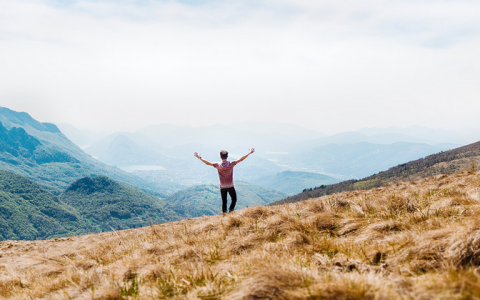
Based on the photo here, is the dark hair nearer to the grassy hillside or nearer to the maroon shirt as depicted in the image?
the maroon shirt

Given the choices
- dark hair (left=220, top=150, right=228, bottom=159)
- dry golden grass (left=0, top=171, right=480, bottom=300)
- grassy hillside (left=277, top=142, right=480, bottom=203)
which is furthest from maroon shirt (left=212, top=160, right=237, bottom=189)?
grassy hillside (left=277, top=142, right=480, bottom=203)

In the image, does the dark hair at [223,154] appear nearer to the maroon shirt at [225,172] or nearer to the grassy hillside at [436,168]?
the maroon shirt at [225,172]

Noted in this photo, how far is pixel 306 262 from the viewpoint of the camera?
3844mm

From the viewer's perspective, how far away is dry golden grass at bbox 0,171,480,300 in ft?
8.77

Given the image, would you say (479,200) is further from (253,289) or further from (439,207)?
(253,289)

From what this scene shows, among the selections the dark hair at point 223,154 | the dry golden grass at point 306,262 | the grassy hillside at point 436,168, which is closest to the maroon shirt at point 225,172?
the dark hair at point 223,154

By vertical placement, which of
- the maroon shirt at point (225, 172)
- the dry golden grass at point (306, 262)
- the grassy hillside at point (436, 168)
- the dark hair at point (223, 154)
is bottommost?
the grassy hillside at point (436, 168)

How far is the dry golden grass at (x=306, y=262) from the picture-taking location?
8.77 feet

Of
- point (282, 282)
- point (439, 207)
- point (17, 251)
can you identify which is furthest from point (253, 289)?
point (17, 251)

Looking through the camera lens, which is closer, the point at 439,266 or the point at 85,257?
the point at 439,266

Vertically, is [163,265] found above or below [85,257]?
above

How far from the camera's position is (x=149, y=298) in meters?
3.43

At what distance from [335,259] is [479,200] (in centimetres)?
460

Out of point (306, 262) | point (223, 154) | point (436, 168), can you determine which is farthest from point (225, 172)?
point (436, 168)
